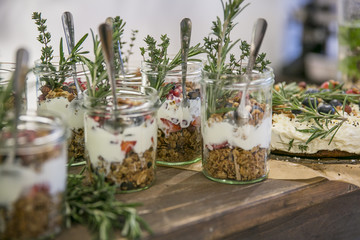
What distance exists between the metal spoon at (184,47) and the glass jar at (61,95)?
252 millimetres

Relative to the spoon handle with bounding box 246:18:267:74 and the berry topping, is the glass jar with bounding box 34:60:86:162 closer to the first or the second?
the berry topping

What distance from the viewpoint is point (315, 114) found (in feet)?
4.32

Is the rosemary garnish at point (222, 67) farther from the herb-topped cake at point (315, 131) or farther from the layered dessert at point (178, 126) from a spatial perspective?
the herb-topped cake at point (315, 131)

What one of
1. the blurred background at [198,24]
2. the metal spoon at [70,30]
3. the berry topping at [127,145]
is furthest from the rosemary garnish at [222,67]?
the blurred background at [198,24]

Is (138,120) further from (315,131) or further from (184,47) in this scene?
(315,131)

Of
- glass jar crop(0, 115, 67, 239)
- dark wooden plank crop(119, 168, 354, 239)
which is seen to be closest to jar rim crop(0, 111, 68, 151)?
glass jar crop(0, 115, 67, 239)

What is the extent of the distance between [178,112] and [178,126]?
0.12 feet

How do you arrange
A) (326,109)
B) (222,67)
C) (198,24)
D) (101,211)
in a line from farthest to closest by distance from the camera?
1. (198,24)
2. (326,109)
3. (222,67)
4. (101,211)

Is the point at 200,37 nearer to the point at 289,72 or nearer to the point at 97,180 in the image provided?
the point at 289,72

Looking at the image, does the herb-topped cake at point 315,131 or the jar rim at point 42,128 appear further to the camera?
the herb-topped cake at point 315,131

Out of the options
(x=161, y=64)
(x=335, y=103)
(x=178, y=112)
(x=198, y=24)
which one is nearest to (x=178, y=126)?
(x=178, y=112)

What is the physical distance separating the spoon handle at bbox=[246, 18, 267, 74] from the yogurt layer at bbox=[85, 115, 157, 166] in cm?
27

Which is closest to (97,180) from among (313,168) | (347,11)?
(313,168)

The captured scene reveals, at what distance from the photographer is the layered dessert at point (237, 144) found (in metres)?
1.06
